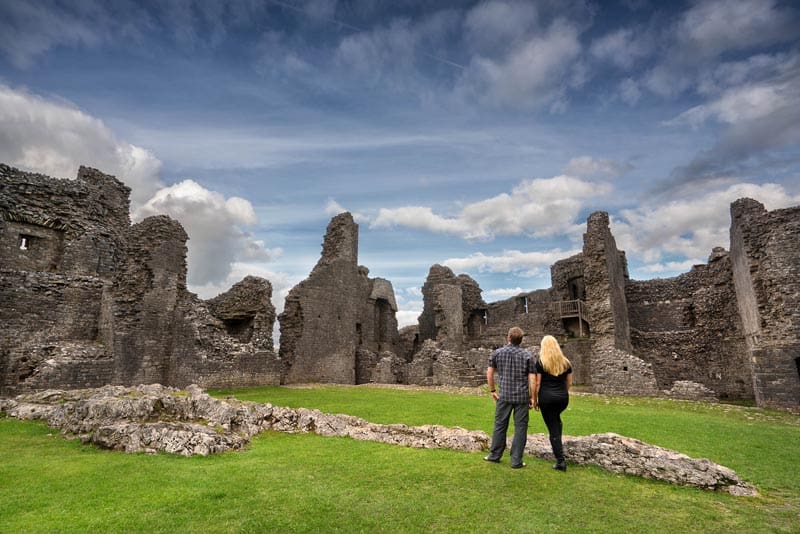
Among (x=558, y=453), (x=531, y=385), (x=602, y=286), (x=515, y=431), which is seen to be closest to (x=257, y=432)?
(x=515, y=431)

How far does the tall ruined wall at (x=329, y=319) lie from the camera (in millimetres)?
23922

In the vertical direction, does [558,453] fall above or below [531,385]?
below

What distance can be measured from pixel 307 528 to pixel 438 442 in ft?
11.7

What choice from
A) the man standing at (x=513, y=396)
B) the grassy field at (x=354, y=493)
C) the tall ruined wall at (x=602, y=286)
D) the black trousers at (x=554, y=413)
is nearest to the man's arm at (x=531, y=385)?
the man standing at (x=513, y=396)

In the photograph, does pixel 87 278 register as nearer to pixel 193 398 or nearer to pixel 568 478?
pixel 193 398

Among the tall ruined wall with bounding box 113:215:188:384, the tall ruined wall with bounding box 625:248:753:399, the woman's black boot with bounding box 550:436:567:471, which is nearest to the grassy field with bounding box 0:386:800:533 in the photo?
the woman's black boot with bounding box 550:436:567:471

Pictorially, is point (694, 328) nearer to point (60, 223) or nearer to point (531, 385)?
point (531, 385)

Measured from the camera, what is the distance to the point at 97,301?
17547mm

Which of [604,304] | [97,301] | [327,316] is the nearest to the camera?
[97,301]

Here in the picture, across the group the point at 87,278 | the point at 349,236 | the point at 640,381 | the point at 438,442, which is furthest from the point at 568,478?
the point at 349,236

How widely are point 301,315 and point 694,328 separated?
71.2 feet

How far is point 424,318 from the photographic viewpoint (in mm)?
38344

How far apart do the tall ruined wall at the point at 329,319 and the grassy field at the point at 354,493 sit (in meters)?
16.5

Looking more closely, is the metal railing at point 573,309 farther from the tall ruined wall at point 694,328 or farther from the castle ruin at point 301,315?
the tall ruined wall at point 694,328
